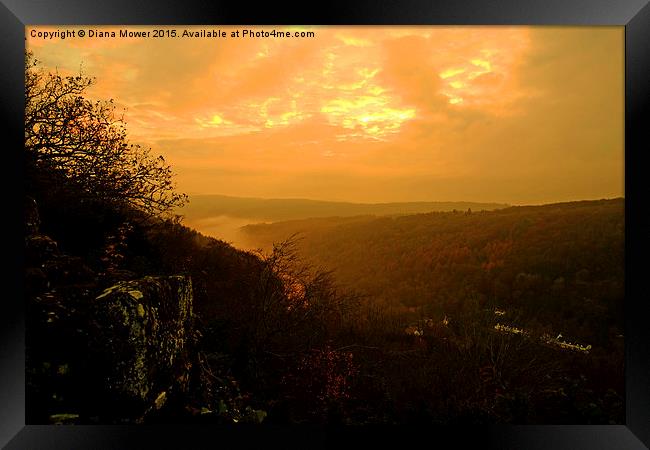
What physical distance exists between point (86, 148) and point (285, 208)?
194cm

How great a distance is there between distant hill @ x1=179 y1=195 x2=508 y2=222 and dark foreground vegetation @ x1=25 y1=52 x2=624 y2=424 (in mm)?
139

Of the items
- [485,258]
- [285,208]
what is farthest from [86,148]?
[485,258]

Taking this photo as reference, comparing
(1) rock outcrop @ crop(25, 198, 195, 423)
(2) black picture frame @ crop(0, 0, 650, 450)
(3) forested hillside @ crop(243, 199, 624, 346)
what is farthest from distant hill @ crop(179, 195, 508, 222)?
(2) black picture frame @ crop(0, 0, 650, 450)

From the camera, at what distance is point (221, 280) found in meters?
4.12

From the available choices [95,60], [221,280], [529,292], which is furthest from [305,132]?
[529,292]

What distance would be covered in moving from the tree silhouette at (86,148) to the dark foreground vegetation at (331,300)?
13mm

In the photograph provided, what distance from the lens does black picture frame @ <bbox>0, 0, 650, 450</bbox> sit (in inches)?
133

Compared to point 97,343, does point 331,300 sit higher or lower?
higher

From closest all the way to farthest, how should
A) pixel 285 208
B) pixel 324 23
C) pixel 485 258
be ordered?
pixel 324 23 < pixel 285 208 < pixel 485 258

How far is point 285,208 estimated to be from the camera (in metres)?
4.12

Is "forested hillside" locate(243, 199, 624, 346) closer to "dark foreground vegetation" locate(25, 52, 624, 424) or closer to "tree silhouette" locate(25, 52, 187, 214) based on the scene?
"dark foreground vegetation" locate(25, 52, 624, 424)

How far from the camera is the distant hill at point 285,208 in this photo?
4.06 metres

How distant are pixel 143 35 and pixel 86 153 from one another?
3.99 ft

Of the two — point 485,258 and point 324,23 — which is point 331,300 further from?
point 324,23
